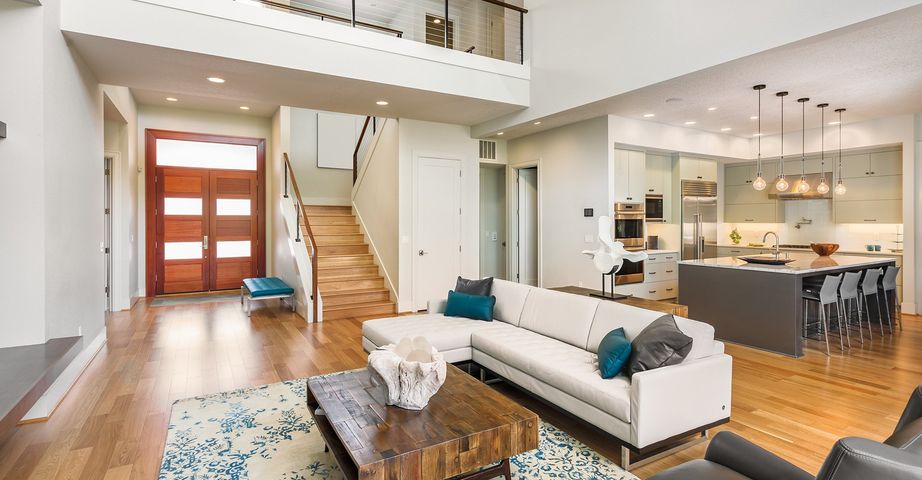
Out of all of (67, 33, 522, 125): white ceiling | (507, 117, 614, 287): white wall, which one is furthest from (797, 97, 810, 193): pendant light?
(67, 33, 522, 125): white ceiling

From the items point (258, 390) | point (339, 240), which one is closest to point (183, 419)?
point (258, 390)

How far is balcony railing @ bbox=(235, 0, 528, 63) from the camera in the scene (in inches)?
283

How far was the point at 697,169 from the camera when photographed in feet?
25.7

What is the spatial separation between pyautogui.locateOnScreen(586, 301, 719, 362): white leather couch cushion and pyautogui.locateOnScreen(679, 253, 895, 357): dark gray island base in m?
2.48

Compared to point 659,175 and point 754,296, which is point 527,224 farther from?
point 754,296

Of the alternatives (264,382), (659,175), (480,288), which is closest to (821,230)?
(659,175)

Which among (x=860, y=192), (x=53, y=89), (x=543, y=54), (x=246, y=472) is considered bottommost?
(x=246, y=472)

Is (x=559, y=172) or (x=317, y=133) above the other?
(x=317, y=133)

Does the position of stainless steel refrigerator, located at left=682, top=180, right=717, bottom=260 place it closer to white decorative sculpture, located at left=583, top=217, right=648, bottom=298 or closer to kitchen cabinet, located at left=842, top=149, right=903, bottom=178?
kitchen cabinet, located at left=842, top=149, right=903, bottom=178

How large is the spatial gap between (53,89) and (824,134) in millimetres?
9689

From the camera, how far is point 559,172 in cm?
697

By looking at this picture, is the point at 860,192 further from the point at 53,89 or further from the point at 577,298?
the point at 53,89

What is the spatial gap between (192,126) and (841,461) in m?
9.79

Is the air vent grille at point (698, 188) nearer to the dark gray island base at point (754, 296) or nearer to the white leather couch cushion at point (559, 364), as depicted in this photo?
the dark gray island base at point (754, 296)
